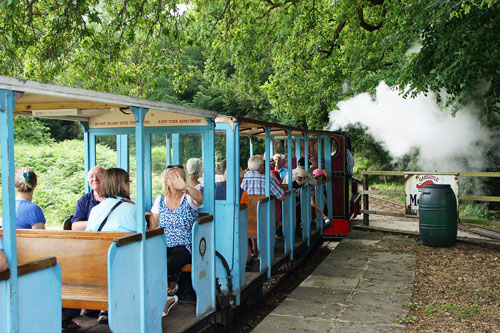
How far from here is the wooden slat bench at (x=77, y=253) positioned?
379 cm

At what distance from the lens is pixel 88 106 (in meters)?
3.83

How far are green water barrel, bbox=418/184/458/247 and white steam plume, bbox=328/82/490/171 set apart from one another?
28.5ft

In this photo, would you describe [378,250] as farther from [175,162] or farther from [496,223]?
[175,162]

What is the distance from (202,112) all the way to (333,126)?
16908 millimetres

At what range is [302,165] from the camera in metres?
9.70

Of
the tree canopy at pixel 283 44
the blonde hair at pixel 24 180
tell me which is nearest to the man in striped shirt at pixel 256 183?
the blonde hair at pixel 24 180

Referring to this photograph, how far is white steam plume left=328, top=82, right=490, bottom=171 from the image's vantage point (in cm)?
1889

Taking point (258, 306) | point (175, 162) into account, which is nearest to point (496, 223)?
point (258, 306)

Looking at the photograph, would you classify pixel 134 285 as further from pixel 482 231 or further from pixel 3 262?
pixel 482 231

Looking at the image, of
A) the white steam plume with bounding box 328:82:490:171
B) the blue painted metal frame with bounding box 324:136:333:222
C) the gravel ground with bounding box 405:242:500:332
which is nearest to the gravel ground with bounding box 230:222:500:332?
the gravel ground with bounding box 405:242:500:332

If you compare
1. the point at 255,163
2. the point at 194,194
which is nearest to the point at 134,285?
the point at 194,194

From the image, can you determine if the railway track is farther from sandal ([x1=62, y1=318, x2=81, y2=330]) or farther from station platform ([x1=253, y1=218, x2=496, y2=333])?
sandal ([x1=62, y1=318, x2=81, y2=330])

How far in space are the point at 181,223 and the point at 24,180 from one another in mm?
1422

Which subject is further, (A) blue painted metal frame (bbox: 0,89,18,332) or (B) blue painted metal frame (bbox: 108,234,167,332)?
(B) blue painted metal frame (bbox: 108,234,167,332)
